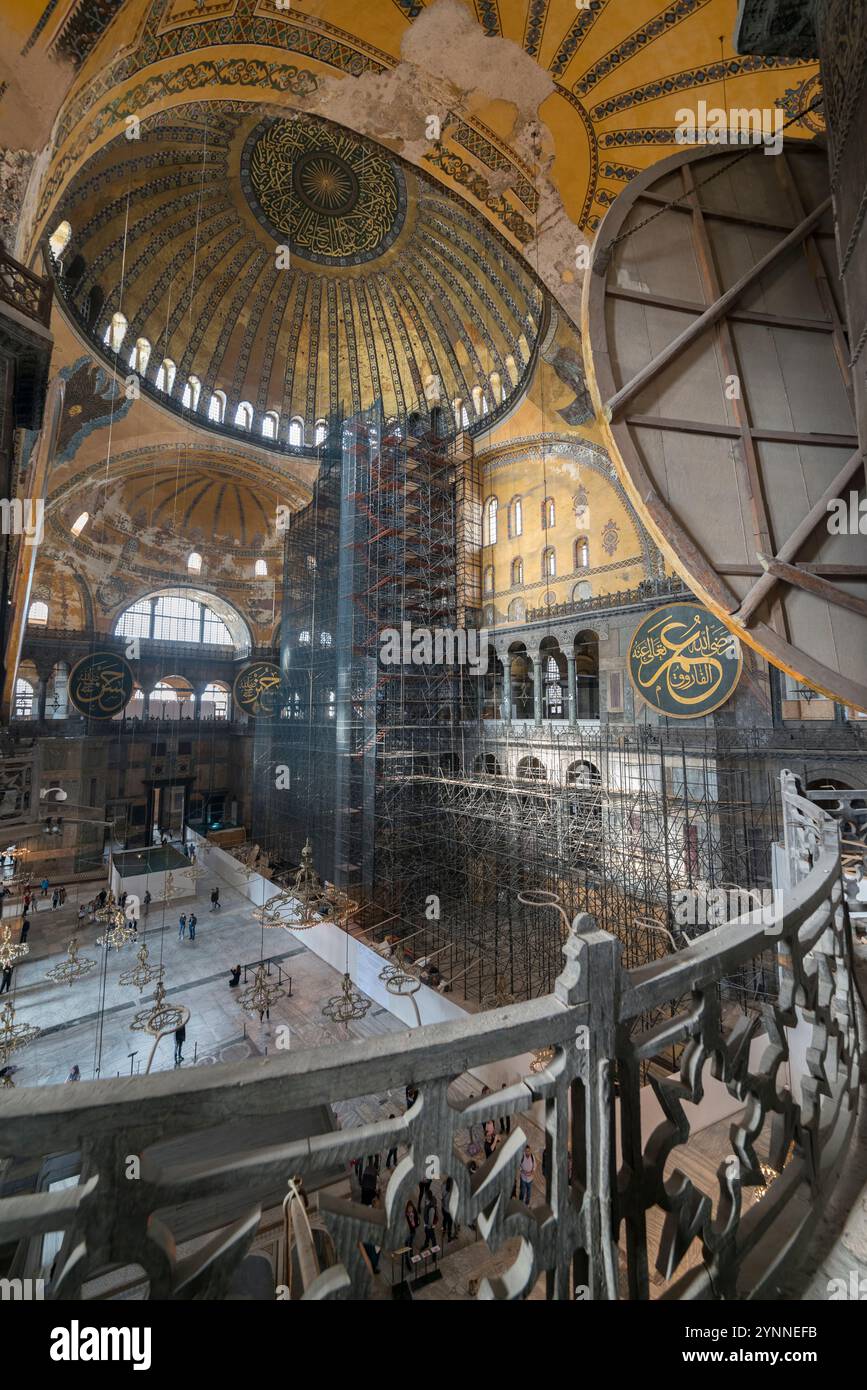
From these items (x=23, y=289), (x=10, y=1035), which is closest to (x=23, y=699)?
(x=10, y=1035)

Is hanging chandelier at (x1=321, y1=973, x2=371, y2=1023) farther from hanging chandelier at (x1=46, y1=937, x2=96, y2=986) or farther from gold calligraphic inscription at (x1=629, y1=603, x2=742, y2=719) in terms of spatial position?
gold calligraphic inscription at (x1=629, y1=603, x2=742, y2=719)

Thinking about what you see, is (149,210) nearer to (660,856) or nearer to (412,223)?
(412,223)

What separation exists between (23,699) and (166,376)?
12.5 meters

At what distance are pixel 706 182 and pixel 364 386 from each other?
18.4 m

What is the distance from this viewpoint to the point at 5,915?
14453mm

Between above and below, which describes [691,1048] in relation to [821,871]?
below

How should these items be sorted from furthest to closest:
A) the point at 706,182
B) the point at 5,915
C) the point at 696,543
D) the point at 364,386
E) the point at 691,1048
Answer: the point at 364,386
the point at 5,915
the point at 706,182
the point at 696,543
the point at 691,1048

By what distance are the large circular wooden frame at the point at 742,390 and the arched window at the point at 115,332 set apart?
1671 centimetres

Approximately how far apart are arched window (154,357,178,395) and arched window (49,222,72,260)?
Answer: 3896 millimetres

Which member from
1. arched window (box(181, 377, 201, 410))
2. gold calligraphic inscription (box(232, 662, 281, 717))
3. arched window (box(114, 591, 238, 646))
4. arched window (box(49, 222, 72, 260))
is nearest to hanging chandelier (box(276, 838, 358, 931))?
gold calligraphic inscription (box(232, 662, 281, 717))

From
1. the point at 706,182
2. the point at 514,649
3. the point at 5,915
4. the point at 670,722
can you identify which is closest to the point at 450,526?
the point at 514,649

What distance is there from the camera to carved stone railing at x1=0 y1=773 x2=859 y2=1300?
0.88 metres

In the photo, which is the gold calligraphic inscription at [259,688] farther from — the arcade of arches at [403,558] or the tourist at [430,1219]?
→ the tourist at [430,1219]

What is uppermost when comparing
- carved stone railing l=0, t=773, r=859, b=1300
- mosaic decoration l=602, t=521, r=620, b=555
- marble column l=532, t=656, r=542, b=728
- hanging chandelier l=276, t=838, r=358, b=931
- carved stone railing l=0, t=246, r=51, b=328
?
mosaic decoration l=602, t=521, r=620, b=555
